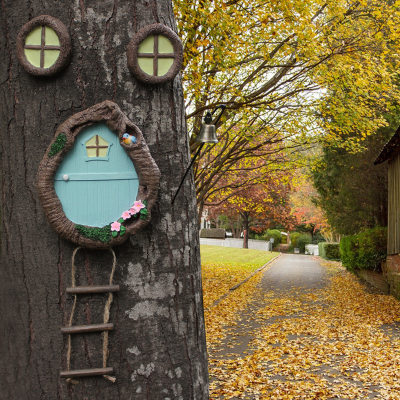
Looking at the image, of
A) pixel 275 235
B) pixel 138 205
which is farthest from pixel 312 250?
pixel 138 205

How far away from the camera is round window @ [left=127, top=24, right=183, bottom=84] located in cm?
226

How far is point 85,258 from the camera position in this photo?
7.34 feet

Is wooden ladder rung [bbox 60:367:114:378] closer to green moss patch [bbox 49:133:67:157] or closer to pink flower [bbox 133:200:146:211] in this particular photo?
pink flower [bbox 133:200:146:211]

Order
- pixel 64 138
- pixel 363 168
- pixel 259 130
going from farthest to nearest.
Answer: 1. pixel 363 168
2. pixel 259 130
3. pixel 64 138

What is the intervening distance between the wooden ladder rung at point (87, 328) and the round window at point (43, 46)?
48.1 inches

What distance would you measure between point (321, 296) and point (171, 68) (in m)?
13.1

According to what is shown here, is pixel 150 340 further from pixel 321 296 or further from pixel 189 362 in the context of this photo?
pixel 321 296

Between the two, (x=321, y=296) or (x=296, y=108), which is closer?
(x=296, y=108)

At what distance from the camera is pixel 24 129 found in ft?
7.40

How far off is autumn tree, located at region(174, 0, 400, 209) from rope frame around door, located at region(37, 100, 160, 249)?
5.99 metres

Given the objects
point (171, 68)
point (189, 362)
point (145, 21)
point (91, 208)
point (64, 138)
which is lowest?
point (189, 362)

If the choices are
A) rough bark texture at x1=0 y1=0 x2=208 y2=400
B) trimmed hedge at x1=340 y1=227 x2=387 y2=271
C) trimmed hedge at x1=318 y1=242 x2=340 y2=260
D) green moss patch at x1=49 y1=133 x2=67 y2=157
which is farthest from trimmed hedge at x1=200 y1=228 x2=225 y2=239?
green moss patch at x1=49 y1=133 x2=67 y2=157

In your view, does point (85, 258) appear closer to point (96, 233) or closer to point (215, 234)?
point (96, 233)

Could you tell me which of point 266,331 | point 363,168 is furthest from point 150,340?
point 363,168
